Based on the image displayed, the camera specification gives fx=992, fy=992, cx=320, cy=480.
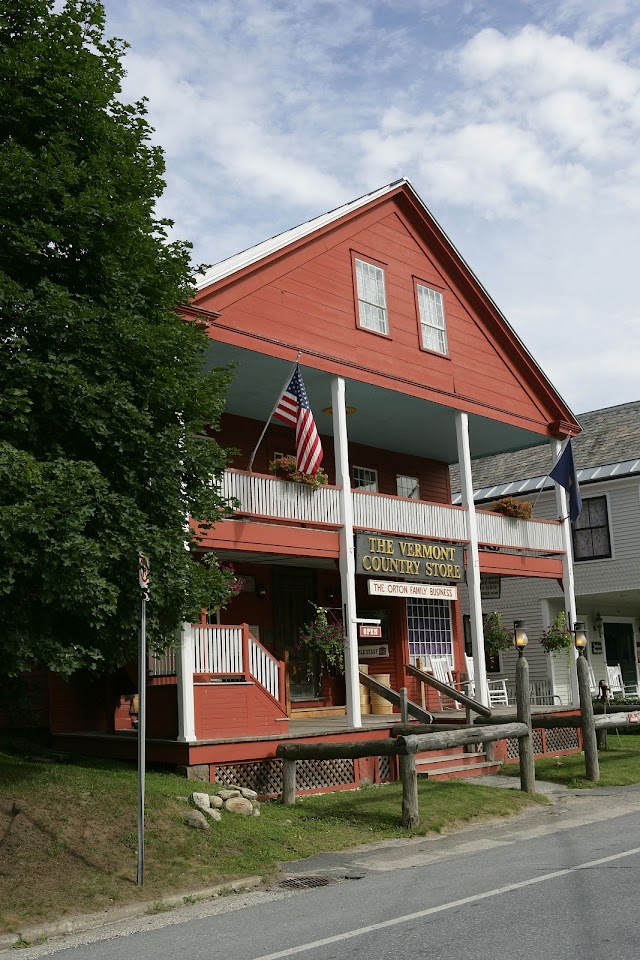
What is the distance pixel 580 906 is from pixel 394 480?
52.7 ft

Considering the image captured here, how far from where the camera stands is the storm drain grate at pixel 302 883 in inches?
371

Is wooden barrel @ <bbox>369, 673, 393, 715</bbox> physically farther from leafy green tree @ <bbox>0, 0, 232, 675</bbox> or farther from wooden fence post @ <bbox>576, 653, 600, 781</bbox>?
leafy green tree @ <bbox>0, 0, 232, 675</bbox>

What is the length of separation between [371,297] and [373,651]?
7847 mm

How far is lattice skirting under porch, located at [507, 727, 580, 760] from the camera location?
1988 centimetres

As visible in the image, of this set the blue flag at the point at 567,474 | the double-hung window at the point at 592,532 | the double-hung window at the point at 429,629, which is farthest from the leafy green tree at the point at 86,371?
the double-hung window at the point at 592,532

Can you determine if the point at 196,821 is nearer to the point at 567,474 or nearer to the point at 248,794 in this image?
the point at 248,794

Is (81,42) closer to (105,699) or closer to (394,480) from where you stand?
(105,699)

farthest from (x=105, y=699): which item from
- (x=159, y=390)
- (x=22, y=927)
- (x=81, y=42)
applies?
(x=81, y=42)

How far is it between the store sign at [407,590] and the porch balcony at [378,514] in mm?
942

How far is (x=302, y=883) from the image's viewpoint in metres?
9.59

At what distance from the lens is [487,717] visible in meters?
16.6

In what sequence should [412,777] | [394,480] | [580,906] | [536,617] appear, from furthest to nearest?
[536,617] → [394,480] → [412,777] → [580,906]

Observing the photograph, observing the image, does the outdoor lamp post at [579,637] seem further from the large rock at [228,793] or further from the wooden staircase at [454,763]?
the large rock at [228,793]

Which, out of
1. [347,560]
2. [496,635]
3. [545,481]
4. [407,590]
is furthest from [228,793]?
[545,481]
